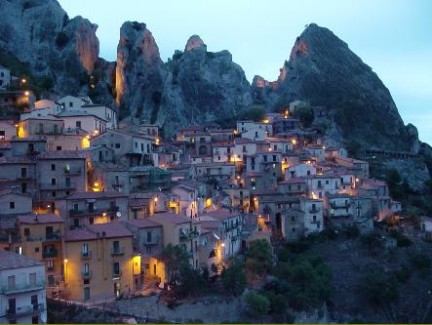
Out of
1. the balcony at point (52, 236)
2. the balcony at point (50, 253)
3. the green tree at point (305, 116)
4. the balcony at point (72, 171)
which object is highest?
the green tree at point (305, 116)

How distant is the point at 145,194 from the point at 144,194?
0.26 ft

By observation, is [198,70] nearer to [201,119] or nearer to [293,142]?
[201,119]

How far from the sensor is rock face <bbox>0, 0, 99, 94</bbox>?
92.7 meters

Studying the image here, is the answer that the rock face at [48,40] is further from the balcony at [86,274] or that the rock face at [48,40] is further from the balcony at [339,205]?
the balcony at [86,274]

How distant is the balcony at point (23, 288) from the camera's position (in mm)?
33969

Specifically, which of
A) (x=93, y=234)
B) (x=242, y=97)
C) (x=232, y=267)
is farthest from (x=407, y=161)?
(x=93, y=234)

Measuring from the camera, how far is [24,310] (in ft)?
113

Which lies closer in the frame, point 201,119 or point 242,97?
point 201,119

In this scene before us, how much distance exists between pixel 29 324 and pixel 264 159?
4203 centimetres

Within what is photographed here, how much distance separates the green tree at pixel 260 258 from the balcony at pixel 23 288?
1746cm

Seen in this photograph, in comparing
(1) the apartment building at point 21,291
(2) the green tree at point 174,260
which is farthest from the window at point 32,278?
(2) the green tree at point 174,260

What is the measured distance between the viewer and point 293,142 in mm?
82562

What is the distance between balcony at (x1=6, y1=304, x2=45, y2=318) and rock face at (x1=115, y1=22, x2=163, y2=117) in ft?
203

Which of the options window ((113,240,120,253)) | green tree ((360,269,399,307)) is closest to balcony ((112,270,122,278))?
window ((113,240,120,253))
